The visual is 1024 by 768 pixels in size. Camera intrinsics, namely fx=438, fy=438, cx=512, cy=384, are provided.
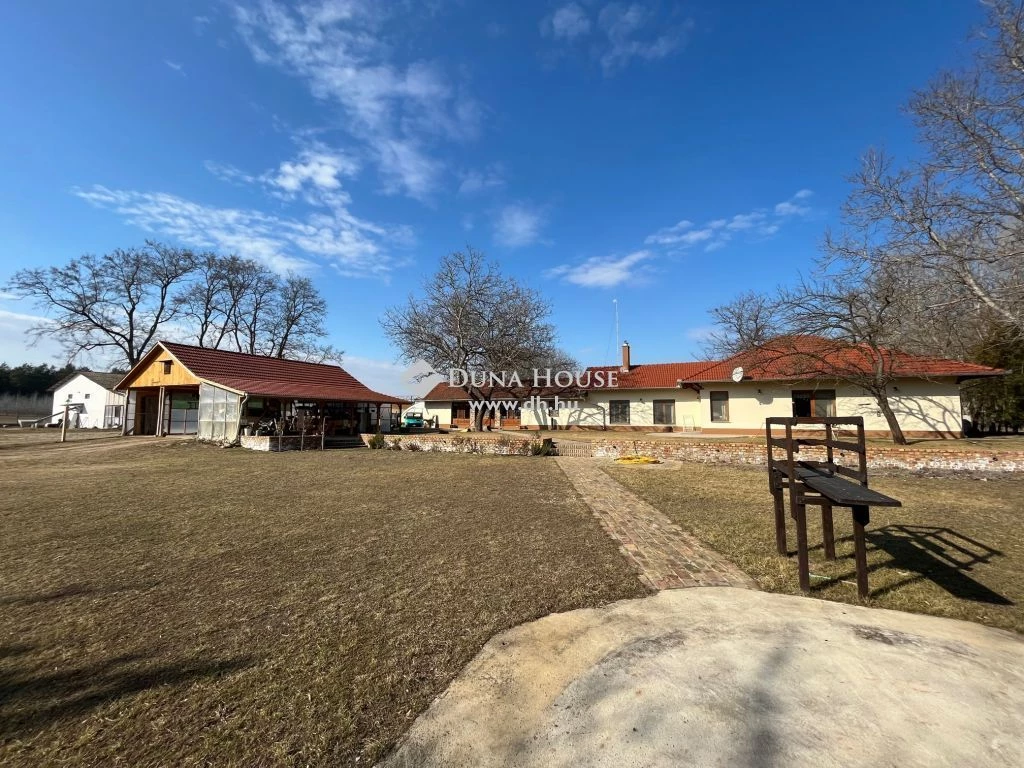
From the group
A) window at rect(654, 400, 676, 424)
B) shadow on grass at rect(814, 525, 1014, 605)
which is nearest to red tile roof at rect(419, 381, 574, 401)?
window at rect(654, 400, 676, 424)

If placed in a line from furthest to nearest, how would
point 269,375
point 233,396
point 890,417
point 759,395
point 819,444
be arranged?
point 269,375 → point 759,395 → point 233,396 → point 890,417 → point 819,444

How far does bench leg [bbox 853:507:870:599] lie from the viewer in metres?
3.60

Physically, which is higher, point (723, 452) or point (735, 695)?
point (723, 452)

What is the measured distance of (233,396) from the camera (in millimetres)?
18609

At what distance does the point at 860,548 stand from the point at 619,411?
2553 centimetres

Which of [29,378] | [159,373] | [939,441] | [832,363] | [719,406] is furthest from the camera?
[29,378]

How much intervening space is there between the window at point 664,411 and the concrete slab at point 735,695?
24.6m

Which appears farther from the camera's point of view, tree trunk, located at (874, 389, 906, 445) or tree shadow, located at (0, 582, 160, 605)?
tree trunk, located at (874, 389, 906, 445)

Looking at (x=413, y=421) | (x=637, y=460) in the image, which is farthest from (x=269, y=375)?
(x=637, y=460)

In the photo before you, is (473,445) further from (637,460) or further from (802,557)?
(802,557)

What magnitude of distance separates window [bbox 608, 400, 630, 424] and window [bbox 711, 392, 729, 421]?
18.9 ft

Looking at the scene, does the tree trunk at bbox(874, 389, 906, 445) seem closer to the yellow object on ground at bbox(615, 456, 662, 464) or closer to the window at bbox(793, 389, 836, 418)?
the window at bbox(793, 389, 836, 418)

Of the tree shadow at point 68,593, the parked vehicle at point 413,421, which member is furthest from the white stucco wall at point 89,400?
the tree shadow at point 68,593

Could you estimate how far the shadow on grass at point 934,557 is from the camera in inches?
152
